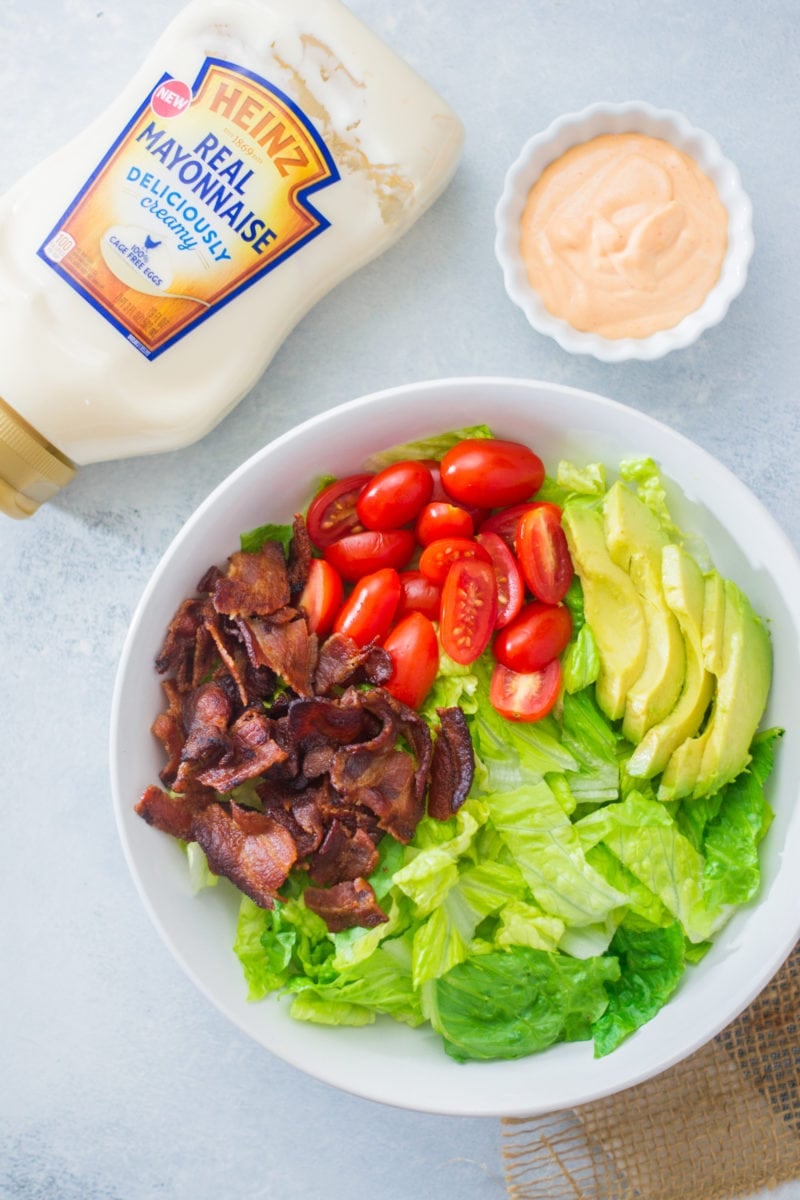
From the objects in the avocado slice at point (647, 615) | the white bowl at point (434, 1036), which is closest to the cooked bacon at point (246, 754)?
the white bowl at point (434, 1036)

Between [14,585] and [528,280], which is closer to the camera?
[528,280]

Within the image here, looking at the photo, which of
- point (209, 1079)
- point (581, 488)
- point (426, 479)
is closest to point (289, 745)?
point (426, 479)

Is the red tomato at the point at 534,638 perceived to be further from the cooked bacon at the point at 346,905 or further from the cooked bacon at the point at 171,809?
the cooked bacon at the point at 171,809

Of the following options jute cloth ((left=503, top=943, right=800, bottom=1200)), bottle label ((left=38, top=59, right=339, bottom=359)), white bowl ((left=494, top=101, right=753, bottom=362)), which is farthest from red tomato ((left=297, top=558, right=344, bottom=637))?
jute cloth ((left=503, top=943, right=800, bottom=1200))

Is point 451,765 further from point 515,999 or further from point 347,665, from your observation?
point 515,999

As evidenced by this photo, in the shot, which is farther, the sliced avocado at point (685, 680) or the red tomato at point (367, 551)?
the red tomato at point (367, 551)

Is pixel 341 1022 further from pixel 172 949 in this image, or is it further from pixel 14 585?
pixel 14 585
